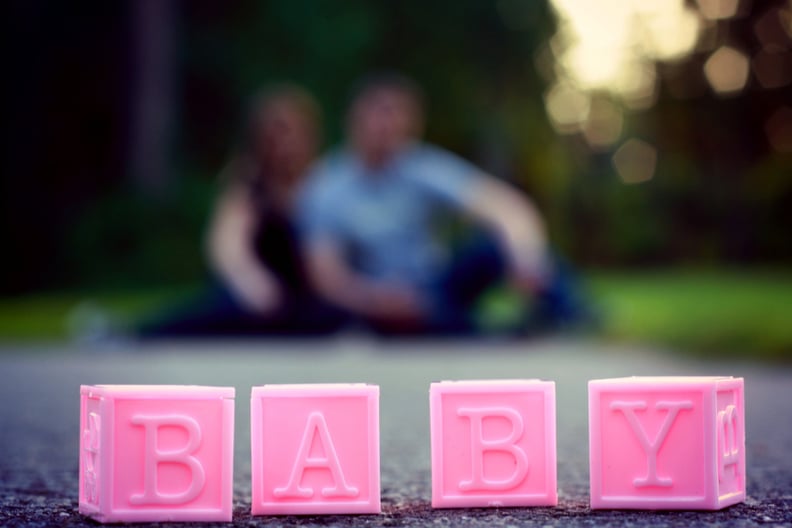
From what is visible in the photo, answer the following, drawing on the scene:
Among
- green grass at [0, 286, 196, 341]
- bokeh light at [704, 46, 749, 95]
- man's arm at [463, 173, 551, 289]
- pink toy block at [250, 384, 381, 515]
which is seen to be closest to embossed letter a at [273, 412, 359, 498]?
pink toy block at [250, 384, 381, 515]

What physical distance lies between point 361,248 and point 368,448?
24.7ft

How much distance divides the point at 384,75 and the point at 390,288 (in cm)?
1198

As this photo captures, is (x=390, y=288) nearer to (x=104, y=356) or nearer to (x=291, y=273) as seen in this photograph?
(x=291, y=273)

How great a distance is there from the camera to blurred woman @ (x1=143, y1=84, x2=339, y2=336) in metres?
9.91

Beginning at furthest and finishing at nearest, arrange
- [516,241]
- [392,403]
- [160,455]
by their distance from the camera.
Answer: [516,241] → [392,403] → [160,455]

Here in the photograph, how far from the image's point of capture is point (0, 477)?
3.06m

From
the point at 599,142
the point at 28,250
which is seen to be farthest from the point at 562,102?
the point at 28,250

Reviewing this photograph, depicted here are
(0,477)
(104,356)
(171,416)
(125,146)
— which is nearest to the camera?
(171,416)

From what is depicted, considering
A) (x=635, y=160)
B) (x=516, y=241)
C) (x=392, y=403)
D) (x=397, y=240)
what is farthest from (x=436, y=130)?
(x=392, y=403)

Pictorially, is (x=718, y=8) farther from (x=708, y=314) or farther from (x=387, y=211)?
(x=387, y=211)

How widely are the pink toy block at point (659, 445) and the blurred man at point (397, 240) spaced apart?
6996mm

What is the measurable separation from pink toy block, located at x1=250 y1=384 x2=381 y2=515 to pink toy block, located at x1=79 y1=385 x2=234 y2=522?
3.6 inches

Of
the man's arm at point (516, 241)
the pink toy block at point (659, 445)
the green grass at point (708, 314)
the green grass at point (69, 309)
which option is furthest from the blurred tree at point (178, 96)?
the pink toy block at point (659, 445)

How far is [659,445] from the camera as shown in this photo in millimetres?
2455
